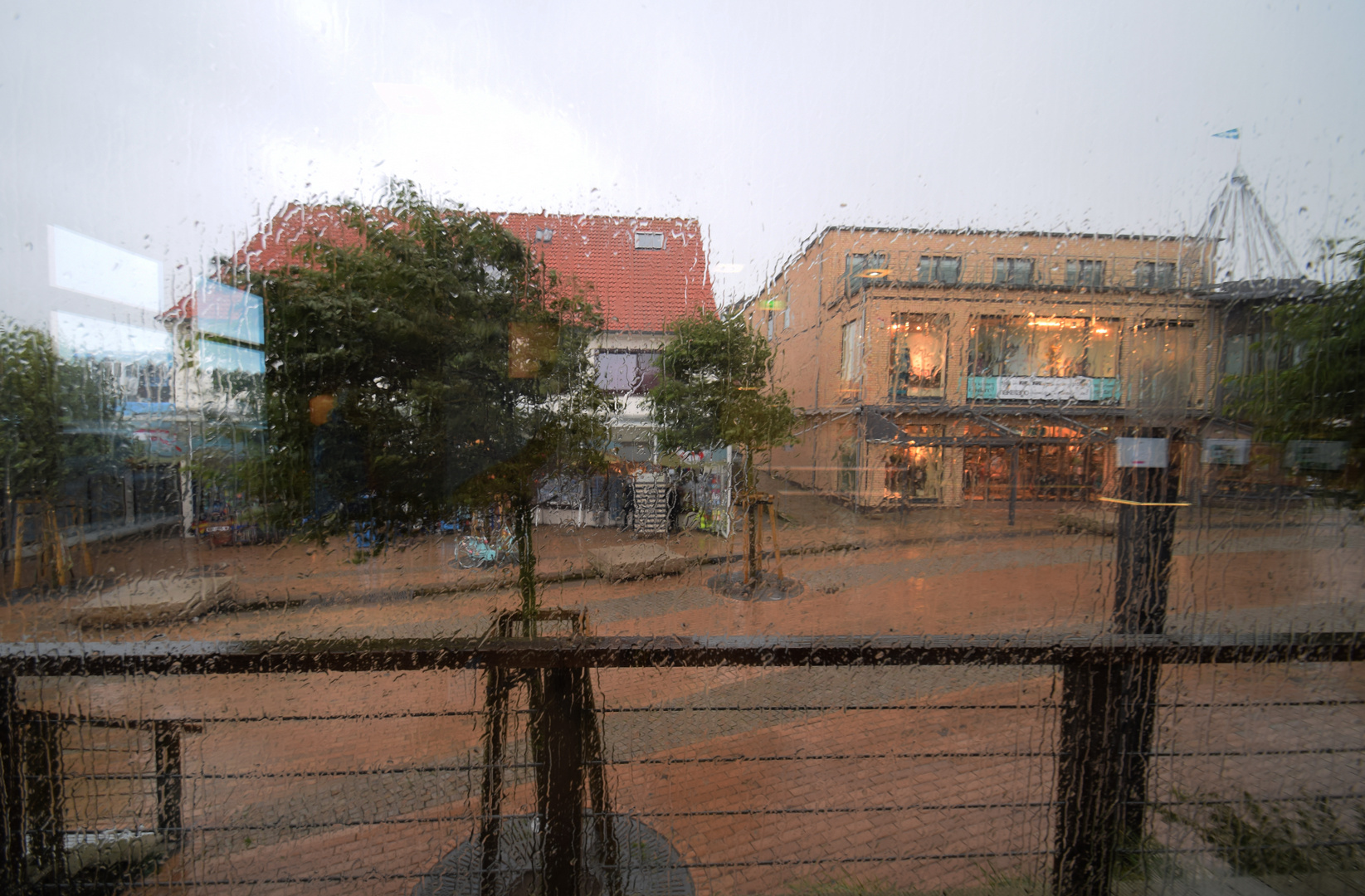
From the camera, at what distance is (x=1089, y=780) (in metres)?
0.99

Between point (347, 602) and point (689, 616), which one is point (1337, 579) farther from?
point (347, 602)

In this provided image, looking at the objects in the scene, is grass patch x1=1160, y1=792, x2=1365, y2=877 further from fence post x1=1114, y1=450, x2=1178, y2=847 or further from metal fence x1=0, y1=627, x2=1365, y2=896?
fence post x1=1114, y1=450, x2=1178, y2=847

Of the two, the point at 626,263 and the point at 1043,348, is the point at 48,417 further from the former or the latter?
the point at 1043,348

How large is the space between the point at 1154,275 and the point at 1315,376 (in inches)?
18.2

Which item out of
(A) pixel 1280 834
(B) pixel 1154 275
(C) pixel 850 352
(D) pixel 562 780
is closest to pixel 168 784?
(D) pixel 562 780

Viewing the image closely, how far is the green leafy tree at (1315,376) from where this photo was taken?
1.23 m

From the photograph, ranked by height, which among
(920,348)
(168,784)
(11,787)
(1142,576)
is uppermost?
(920,348)

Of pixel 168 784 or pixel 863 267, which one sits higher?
pixel 863 267

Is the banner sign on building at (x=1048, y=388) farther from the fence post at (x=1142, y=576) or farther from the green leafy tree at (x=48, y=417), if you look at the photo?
the green leafy tree at (x=48, y=417)

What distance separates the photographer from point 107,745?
1177mm

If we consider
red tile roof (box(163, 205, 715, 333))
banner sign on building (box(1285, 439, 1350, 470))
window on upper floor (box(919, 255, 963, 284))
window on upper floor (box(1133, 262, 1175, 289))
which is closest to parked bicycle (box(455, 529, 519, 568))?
red tile roof (box(163, 205, 715, 333))

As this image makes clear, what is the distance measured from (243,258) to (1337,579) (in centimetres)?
253

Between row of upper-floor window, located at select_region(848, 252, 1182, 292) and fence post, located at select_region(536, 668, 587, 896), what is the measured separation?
3.23ft

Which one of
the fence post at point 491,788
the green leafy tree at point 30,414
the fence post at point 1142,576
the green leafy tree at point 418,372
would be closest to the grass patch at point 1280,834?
the fence post at point 1142,576
